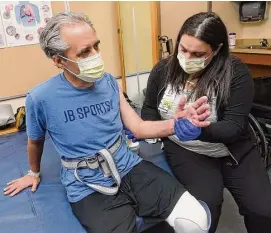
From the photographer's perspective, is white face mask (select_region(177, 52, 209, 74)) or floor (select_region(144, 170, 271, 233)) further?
floor (select_region(144, 170, 271, 233))

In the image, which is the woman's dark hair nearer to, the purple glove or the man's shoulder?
the purple glove

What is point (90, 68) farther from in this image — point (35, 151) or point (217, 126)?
point (217, 126)

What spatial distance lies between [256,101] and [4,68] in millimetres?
2248

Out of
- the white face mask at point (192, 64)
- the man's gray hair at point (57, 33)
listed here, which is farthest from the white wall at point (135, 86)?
the man's gray hair at point (57, 33)

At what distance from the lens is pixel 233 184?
4.16ft

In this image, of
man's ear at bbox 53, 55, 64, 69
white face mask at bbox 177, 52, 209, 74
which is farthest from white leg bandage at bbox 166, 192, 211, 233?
man's ear at bbox 53, 55, 64, 69

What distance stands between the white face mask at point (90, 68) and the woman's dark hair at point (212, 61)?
1.40 feet

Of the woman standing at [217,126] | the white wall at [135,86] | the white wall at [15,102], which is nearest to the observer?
the woman standing at [217,126]

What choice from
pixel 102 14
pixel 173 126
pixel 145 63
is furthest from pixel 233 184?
pixel 102 14

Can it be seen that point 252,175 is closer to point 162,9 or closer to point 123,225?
point 123,225

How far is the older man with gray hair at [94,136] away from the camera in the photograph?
1023mm

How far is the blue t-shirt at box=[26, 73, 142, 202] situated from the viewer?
3.57 feet

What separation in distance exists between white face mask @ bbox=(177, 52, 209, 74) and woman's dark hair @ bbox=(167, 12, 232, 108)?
5 cm

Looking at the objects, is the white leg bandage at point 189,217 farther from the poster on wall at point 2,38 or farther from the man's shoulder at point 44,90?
the poster on wall at point 2,38
